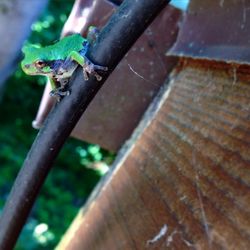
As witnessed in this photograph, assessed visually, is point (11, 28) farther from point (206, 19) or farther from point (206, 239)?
point (206, 239)

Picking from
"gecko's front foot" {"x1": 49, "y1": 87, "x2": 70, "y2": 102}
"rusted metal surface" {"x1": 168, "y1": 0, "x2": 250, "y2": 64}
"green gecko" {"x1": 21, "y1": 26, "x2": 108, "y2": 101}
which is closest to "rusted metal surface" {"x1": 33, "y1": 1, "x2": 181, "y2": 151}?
"rusted metal surface" {"x1": 168, "y1": 0, "x2": 250, "y2": 64}

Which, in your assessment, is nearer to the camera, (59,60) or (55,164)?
(59,60)

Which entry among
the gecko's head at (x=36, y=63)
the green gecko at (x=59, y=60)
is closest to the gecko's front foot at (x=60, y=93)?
the green gecko at (x=59, y=60)

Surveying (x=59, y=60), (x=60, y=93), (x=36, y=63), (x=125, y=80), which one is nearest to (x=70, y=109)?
(x=60, y=93)

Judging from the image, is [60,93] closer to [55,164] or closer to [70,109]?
[70,109]

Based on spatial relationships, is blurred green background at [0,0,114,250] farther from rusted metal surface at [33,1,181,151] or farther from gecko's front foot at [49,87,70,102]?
gecko's front foot at [49,87,70,102]
